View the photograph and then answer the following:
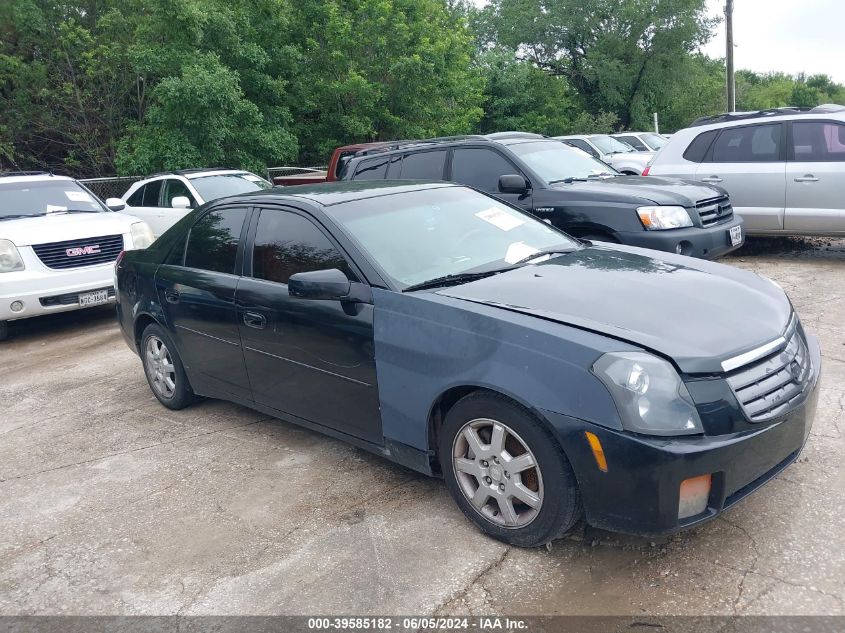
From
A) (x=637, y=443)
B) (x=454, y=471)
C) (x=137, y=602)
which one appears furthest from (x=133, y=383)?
(x=637, y=443)

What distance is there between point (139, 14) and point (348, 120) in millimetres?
6039

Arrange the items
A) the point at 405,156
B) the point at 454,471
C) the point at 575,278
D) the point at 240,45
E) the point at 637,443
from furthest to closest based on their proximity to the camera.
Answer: the point at 240,45 → the point at 405,156 → the point at 575,278 → the point at 454,471 → the point at 637,443

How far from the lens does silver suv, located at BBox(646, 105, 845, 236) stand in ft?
28.2

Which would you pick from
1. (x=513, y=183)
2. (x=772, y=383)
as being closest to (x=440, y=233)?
(x=772, y=383)

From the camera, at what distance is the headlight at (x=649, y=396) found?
2.88m

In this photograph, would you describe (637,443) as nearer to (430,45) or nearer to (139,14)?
(430,45)

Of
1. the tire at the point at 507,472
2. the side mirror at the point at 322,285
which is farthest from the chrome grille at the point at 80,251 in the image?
the tire at the point at 507,472

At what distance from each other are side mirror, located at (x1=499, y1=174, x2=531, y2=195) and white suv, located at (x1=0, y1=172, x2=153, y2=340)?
4495mm

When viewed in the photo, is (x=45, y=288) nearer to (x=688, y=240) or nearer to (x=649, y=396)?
(x=688, y=240)

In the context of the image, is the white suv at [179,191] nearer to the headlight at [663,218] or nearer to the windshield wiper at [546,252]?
the headlight at [663,218]

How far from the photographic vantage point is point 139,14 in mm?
19703

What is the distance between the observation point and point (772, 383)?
10.4 ft

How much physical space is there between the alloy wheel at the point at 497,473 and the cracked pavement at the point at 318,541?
7.0 inches

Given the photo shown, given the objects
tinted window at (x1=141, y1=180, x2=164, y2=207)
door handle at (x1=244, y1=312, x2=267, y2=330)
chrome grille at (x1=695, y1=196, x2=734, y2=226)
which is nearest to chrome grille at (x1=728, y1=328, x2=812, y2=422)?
door handle at (x1=244, y1=312, x2=267, y2=330)
